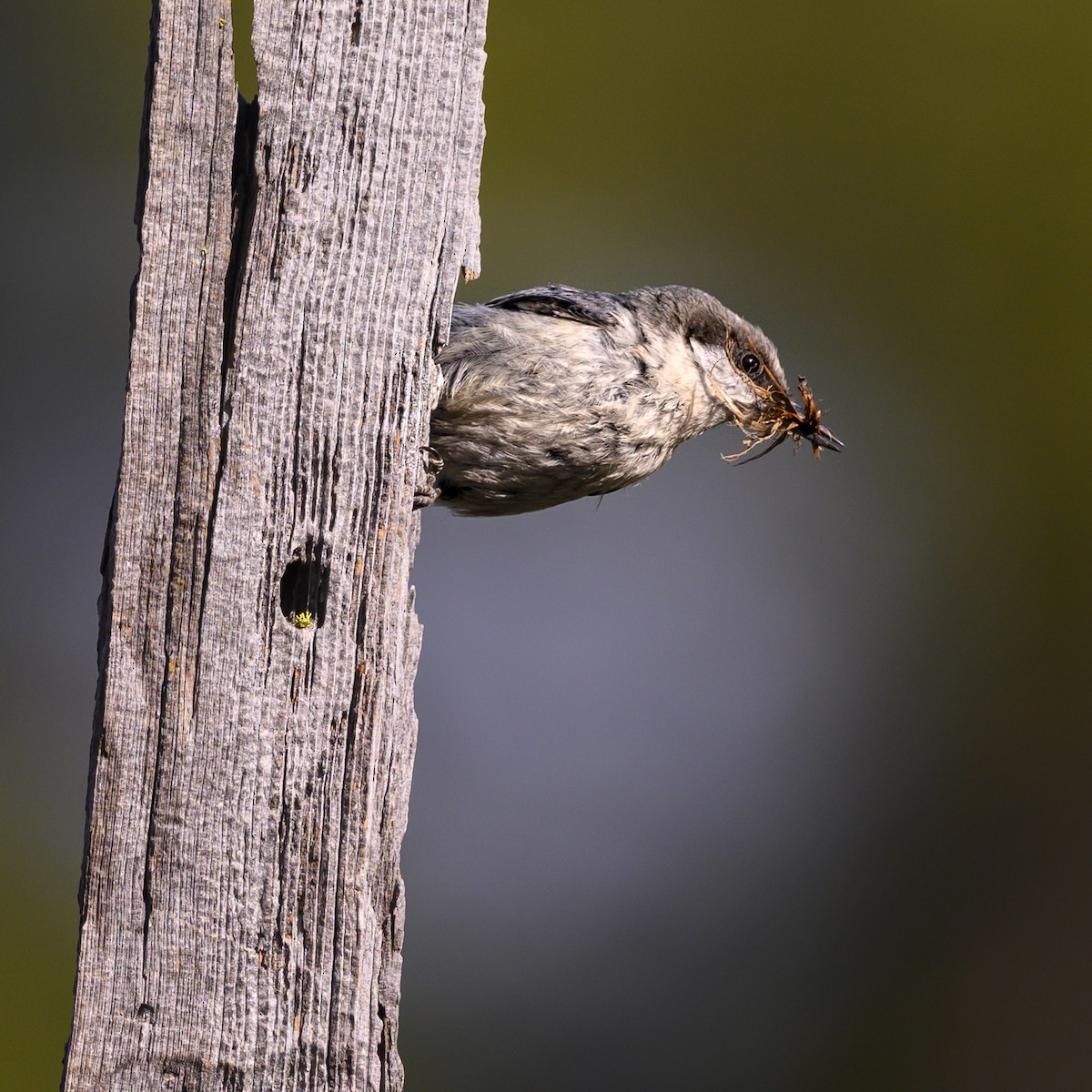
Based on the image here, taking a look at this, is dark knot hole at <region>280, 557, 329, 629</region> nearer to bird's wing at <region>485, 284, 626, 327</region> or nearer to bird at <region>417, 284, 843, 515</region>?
bird at <region>417, 284, 843, 515</region>

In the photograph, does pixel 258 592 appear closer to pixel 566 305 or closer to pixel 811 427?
pixel 566 305

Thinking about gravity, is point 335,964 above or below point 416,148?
below

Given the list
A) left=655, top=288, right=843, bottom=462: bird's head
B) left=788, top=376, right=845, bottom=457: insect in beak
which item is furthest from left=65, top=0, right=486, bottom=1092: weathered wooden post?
left=788, top=376, right=845, bottom=457: insect in beak

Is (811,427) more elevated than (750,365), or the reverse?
(750,365)

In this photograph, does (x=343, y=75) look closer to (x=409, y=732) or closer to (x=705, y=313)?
(x=409, y=732)

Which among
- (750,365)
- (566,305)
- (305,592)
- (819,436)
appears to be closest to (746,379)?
(750,365)

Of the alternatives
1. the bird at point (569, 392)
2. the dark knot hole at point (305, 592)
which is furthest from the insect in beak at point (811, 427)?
the dark knot hole at point (305, 592)

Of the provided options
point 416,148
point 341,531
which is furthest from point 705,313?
point 341,531

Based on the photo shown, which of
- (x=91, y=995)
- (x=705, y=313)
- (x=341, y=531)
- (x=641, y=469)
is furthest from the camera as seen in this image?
(x=705, y=313)

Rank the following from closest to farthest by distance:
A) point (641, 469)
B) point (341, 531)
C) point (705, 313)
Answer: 1. point (341, 531)
2. point (641, 469)
3. point (705, 313)
